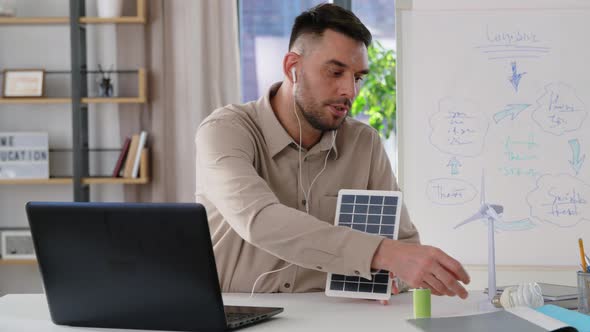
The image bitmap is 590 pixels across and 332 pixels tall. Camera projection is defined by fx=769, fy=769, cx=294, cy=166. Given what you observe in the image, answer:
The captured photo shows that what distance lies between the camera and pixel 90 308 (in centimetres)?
151

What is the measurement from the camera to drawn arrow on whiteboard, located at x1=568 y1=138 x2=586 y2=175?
3.27m

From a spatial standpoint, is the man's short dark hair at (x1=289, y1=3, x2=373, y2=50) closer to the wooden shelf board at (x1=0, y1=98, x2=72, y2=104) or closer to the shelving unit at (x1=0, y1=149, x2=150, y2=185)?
the shelving unit at (x1=0, y1=149, x2=150, y2=185)

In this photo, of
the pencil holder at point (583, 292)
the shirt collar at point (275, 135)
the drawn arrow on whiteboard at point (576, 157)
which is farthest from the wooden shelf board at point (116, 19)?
the pencil holder at point (583, 292)

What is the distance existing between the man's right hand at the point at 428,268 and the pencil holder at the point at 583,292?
294 millimetres

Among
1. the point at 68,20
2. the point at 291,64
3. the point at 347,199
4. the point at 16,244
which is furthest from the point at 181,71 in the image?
the point at 347,199

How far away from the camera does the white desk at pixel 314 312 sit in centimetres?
150

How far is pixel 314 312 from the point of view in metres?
1.64

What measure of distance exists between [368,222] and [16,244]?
2.65 metres

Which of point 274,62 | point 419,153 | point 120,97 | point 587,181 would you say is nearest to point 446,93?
point 419,153

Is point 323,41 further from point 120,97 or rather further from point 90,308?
point 120,97

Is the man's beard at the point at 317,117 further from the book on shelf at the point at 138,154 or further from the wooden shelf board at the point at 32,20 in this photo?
the wooden shelf board at the point at 32,20

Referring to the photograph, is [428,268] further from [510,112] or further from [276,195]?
[510,112]

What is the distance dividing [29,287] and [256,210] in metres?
2.78

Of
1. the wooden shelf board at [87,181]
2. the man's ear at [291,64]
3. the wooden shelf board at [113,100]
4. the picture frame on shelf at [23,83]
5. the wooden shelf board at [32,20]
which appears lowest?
the wooden shelf board at [87,181]
